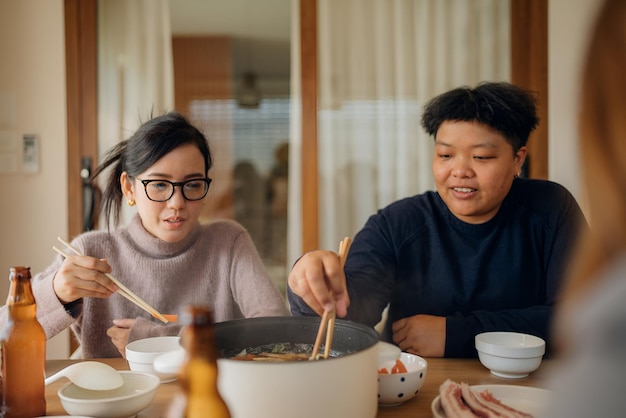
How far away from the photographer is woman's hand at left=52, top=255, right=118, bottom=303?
4.33ft

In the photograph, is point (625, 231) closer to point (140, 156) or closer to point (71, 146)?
point (140, 156)


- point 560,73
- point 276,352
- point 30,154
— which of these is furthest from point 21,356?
point 560,73

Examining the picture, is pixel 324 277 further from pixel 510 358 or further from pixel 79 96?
pixel 79 96

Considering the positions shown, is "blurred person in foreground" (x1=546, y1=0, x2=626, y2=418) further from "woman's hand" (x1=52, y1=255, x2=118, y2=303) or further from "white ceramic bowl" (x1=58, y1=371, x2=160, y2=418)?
"woman's hand" (x1=52, y1=255, x2=118, y2=303)

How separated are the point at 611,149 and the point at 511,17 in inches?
117

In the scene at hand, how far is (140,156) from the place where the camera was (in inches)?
65.3

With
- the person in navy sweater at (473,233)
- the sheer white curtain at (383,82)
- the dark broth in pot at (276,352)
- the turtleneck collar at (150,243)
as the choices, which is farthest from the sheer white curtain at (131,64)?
the dark broth in pot at (276,352)

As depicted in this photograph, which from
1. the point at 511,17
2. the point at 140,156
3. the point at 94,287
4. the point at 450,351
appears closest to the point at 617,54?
the point at 450,351

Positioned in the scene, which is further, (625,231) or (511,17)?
(511,17)

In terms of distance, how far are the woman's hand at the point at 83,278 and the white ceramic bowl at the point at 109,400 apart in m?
0.38

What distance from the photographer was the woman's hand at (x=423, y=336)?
1.33m

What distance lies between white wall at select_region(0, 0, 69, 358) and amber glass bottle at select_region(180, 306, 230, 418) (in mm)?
2743

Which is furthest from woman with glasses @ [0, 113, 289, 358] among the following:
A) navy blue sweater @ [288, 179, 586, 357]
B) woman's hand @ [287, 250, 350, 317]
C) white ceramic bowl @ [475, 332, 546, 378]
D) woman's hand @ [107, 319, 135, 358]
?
white ceramic bowl @ [475, 332, 546, 378]

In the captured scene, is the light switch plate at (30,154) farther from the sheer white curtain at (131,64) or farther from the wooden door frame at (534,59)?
the wooden door frame at (534,59)
